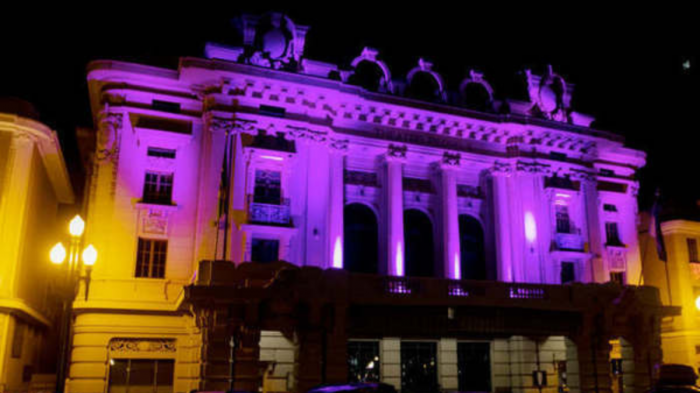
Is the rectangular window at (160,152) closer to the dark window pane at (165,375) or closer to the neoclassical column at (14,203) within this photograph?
the neoclassical column at (14,203)

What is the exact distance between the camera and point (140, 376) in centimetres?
2648

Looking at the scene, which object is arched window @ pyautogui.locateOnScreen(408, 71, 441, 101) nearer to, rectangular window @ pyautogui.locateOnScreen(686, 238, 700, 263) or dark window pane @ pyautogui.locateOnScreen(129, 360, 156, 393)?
dark window pane @ pyautogui.locateOnScreen(129, 360, 156, 393)

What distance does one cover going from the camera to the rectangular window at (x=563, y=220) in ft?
117

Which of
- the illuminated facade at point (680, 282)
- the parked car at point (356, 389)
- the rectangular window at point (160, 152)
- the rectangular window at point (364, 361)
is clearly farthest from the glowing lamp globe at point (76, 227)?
the illuminated facade at point (680, 282)

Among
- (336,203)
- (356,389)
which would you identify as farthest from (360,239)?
(356,389)

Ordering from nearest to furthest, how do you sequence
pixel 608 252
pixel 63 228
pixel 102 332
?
pixel 102 332 → pixel 608 252 → pixel 63 228

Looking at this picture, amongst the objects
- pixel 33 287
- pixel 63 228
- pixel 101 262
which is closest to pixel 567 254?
pixel 101 262

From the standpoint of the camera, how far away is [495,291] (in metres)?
27.5

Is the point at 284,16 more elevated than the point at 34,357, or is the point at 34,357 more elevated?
the point at 284,16

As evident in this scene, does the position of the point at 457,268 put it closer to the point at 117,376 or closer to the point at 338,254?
the point at 338,254

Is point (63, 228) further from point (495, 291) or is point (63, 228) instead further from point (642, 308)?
point (642, 308)

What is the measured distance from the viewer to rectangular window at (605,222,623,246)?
121 ft

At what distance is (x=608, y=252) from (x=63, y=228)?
32154 mm

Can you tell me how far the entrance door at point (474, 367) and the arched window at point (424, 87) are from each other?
42.7 ft
